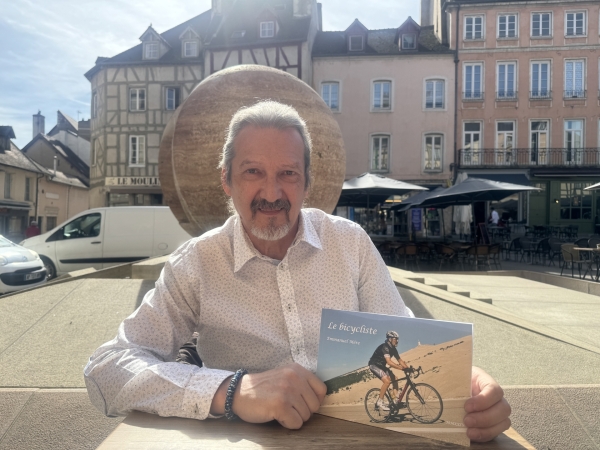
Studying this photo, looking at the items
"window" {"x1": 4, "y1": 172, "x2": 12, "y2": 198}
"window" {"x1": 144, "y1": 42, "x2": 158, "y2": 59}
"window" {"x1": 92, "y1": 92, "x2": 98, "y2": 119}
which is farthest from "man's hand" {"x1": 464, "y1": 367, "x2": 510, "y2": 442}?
"window" {"x1": 4, "y1": 172, "x2": 12, "y2": 198}

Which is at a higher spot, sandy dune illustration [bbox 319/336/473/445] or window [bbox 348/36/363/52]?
window [bbox 348/36/363/52]

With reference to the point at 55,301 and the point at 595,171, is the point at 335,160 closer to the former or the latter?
the point at 55,301

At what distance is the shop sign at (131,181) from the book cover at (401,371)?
2534 cm

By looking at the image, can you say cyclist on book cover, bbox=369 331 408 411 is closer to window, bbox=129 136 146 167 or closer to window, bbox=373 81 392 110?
window, bbox=373 81 392 110

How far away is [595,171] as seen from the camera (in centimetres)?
2462

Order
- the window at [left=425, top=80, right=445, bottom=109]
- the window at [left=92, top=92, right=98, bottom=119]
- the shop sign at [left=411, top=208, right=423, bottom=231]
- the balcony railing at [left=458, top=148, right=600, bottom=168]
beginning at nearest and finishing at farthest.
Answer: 1. the shop sign at [left=411, top=208, right=423, bottom=231]
2. the balcony railing at [left=458, top=148, right=600, bottom=168]
3. the window at [left=425, top=80, right=445, bottom=109]
4. the window at [left=92, top=92, right=98, bottom=119]

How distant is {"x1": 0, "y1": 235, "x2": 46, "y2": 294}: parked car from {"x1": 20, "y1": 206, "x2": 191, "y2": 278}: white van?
1.60 metres

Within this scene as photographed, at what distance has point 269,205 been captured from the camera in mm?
1772

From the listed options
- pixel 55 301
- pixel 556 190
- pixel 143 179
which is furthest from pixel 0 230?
pixel 556 190

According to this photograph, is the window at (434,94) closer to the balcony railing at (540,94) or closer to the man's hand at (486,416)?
the balcony railing at (540,94)

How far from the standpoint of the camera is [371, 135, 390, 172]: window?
83.9ft

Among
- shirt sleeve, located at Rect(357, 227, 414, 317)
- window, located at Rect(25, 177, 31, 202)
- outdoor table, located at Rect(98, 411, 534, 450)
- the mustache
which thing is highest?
window, located at Rect(25, 177, 31, 202)

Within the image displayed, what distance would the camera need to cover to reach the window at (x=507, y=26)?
24859mm

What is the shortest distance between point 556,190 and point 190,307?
26707mm
